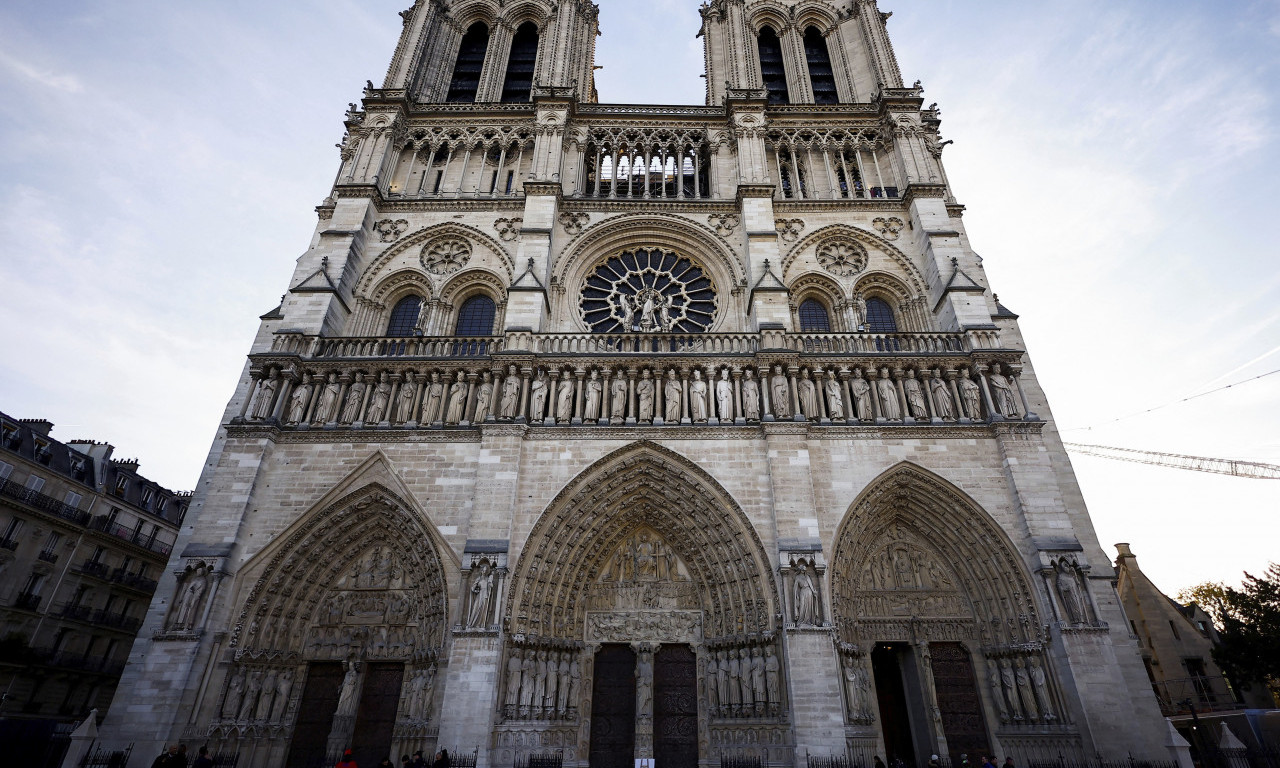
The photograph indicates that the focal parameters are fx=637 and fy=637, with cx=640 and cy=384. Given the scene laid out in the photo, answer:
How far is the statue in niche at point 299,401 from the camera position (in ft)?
41.8

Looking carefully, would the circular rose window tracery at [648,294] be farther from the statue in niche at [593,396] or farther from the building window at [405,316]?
the building window at [405,316]

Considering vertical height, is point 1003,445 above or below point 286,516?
above

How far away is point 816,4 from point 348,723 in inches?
975

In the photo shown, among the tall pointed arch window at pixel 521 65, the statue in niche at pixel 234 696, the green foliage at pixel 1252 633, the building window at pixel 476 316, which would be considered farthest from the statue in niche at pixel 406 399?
the green foliage at pixel 1252 633

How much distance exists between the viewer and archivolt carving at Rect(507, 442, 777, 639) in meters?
11.3

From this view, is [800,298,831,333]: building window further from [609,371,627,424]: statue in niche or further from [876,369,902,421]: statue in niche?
[609,371,627,424]: statue in niche

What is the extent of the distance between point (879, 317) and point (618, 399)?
25.0ft

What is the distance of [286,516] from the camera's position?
1173 cm

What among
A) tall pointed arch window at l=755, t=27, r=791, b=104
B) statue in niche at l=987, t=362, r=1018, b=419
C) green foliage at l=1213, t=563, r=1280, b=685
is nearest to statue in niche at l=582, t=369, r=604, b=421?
statue in niche at l=987, t=362, r=1018, b=419

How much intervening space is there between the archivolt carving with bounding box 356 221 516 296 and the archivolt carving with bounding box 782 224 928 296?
7.06 metres

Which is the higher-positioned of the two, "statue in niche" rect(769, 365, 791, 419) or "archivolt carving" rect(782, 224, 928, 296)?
"archivolt carving" rect(782, 224, 928, 296)

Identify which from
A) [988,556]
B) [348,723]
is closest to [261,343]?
[348,723]

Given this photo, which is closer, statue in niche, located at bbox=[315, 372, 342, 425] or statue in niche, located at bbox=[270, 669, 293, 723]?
statue in niche, located at bbox=[270, 669, 293, 723]

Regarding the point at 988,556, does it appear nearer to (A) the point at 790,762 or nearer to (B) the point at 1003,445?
(B) the point at 1003,445
